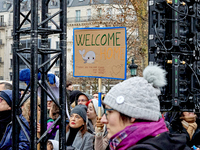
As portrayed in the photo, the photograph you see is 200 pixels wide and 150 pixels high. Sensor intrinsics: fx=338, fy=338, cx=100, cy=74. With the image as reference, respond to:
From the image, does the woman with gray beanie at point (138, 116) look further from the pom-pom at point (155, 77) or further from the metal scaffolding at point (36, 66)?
the metal scaffolding at point (36, 66)

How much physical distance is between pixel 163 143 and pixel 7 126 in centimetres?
332

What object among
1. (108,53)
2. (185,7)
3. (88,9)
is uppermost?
(88,9)

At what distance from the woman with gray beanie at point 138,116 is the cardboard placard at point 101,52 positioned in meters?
2.77

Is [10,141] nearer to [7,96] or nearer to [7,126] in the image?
[7,126]

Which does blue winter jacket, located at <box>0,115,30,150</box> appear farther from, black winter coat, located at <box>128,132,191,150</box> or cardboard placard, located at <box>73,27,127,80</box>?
black winter coat, located at <box>128,132,191,150</box>

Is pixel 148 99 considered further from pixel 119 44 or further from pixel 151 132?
pixel 119 44

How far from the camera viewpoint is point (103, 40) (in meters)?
5.20

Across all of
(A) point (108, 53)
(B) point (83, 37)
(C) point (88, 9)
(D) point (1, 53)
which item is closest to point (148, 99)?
(A) point (108, 53)

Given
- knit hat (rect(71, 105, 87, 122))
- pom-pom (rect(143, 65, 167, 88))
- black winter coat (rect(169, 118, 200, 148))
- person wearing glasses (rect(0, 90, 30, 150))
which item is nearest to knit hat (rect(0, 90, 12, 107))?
person wearing glasses (rect(0, 90, 30, 150))

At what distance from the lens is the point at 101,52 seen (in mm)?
5148

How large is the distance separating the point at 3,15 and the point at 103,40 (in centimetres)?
5848

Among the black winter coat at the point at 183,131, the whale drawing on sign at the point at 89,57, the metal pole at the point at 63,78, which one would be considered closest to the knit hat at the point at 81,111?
the metal pole at the point at 63,78

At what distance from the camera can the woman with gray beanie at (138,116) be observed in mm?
1978

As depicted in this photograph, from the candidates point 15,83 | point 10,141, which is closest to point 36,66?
point 15,83
